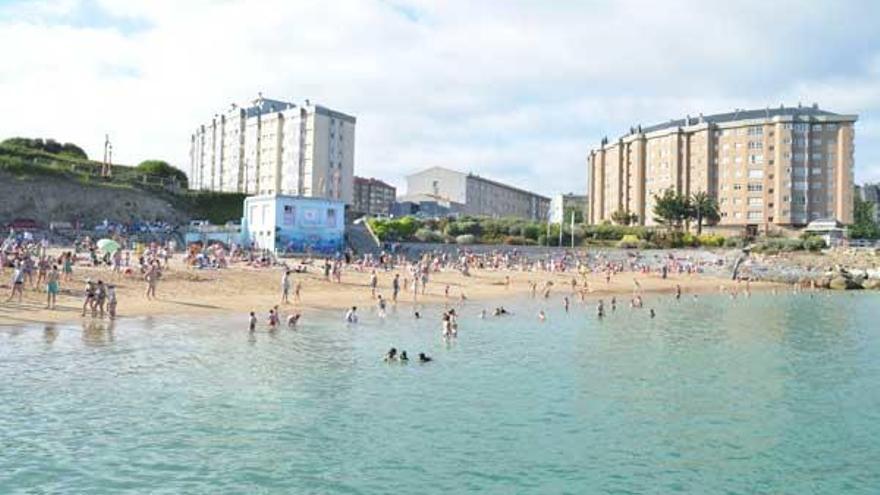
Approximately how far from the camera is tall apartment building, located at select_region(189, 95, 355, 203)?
10412cm

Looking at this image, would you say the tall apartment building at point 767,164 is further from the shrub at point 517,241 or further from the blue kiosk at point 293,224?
the blue kiosk at point 293,224

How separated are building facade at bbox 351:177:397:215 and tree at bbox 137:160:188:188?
6452 centimetres

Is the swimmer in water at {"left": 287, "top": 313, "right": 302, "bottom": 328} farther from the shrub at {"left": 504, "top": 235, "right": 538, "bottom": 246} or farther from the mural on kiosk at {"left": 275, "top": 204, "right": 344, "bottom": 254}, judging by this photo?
the shrub at {"left": 504, "top": 235, "right": 538, "bottom": 246}

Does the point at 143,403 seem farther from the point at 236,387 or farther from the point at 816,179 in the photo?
the point at 816,179

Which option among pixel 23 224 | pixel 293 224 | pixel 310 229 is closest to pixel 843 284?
pixel 310 229

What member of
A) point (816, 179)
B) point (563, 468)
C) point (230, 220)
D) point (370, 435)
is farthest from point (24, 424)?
point (816, 179)

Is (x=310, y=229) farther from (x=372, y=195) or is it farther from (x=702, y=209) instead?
(x=372, y=195)

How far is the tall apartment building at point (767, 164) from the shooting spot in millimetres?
101500

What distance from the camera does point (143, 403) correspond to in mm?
16750

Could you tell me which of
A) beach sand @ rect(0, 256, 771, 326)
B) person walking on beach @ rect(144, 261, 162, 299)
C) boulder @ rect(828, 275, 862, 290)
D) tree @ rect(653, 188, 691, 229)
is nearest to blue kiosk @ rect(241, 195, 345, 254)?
beach sand @ rect(0, 256, 771, 326)

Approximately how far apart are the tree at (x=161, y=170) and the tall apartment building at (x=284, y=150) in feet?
44.5

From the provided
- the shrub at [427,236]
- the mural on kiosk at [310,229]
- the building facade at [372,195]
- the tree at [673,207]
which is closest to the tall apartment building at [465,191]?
the building facade at [372,195]

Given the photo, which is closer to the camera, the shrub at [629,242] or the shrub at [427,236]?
the shrub at [427,236]

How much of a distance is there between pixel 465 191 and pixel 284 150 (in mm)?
44209
